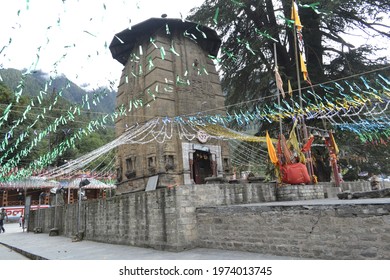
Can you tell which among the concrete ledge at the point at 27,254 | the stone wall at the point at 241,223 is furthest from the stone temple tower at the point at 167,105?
the concrete ledge at the point at 27,254

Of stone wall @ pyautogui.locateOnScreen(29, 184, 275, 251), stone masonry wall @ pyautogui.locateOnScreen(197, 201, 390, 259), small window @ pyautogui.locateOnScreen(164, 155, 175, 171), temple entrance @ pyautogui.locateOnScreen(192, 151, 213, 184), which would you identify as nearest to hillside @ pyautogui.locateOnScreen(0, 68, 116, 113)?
stone wall @ pyautogui.locateOnScreen(29, 184, 275, 251)

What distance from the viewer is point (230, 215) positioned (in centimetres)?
696

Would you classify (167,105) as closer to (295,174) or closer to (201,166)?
(201,166)

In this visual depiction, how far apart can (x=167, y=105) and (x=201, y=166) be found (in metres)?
3.86

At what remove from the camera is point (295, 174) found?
33.0 ft

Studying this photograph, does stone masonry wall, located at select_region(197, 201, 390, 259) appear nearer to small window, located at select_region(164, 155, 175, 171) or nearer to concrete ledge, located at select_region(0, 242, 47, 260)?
concrete ledge, located at select_region(0, 242, 47, 260)

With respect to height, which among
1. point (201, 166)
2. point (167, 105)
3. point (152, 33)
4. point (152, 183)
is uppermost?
point (152, 33)

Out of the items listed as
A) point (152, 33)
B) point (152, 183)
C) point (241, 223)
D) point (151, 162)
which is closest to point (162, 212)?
point (241, 223)

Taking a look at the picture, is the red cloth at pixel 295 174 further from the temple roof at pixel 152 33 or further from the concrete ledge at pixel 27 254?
the concrete ledge at pixel 27 254

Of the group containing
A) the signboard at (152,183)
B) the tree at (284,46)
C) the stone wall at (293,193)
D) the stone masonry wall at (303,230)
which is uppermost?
the tree at (284,46)

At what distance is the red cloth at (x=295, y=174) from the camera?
1005 cm

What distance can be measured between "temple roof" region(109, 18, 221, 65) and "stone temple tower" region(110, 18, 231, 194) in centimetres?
3

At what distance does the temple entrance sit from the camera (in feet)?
48.2
